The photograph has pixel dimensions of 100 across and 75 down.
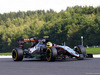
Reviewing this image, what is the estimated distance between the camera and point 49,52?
75.4 feet

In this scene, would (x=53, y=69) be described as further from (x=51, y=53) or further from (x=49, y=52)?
(x=49, y=52)

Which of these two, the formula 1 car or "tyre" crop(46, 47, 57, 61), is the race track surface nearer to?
"tyre" crop(46, 47, 57, 61)

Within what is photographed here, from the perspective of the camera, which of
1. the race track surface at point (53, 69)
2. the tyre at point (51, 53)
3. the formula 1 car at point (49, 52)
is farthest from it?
the formula 1 car at point (49, 52)

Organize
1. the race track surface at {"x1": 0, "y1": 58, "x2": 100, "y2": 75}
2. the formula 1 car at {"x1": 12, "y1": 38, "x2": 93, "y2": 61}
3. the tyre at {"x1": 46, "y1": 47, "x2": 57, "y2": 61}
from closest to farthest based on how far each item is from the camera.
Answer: the race track surface at {"x1": 0, "y1": 58, "x2": 100, "y2": 75}, the tyre at {"x1": 46, "y1": 47, "x2": 57, "y2": 61}, the formula 1 car at {"x1": 12, "y1": 38, "x2": 93, "y2": 61}

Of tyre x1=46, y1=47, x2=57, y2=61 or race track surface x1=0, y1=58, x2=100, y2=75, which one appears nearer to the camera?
race track surface x1=0, y1=58, x2=100, y2=75

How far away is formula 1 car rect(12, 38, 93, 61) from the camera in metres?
23.0

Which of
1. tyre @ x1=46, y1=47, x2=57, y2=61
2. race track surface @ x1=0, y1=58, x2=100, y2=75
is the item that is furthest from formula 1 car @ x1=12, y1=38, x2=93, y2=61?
race track surface @ x1=0, y1=58, x2=100, y2=75

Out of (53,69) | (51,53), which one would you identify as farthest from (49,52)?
(53,69)

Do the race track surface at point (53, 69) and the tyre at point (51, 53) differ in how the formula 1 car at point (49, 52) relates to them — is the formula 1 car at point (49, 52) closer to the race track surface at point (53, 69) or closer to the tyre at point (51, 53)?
the tyre at point (51, 53)

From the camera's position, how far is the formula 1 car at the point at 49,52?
904 inches

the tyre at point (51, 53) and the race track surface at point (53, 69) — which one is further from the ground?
the tyre at point (51, 53)

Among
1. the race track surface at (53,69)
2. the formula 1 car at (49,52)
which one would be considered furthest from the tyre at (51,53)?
the race track surface at (53,69)

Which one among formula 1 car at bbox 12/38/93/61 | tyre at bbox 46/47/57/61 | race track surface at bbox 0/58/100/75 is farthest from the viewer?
formula 1 car at bbox 12/38/93/61

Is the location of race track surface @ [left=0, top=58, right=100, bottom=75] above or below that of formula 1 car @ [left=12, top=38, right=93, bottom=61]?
below
